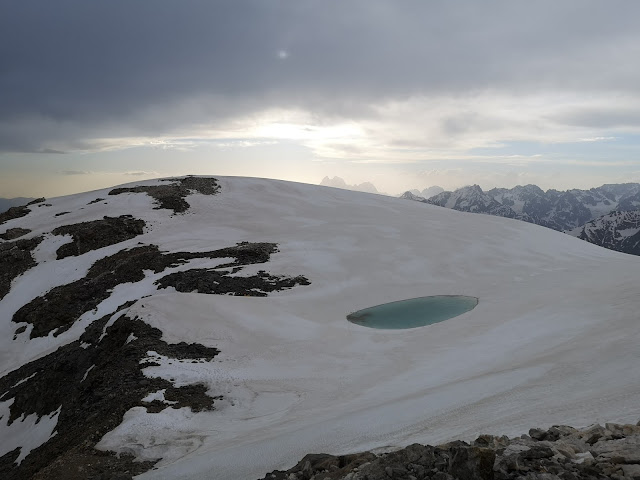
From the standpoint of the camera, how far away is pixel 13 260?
45219 mm

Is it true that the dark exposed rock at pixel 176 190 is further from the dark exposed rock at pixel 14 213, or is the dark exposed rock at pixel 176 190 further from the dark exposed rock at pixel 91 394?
the dark exposed rock at pixel 91 394

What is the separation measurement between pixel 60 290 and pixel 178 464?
1249 inches

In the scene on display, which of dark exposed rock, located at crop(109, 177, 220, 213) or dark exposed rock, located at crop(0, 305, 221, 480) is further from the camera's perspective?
dark exposed rock, located at crop(109, 177, 220, 213)

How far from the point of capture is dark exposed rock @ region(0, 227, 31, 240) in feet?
168

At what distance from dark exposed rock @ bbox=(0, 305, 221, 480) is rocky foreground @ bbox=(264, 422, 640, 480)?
312 inches

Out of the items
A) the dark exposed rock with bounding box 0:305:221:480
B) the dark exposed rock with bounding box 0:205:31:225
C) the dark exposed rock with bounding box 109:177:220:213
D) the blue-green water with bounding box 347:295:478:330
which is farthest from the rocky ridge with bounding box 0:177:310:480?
the dark exposed rock with bounding box 109:177:220:213

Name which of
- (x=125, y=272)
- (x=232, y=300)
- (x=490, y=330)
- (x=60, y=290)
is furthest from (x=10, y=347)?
(x=490, y=330)

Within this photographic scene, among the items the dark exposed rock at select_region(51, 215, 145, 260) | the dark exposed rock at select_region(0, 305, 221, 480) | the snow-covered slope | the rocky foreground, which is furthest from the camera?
the dark exposed rock at select_region(51, 215, 145, 260)

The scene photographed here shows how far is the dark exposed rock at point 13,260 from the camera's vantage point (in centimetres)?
4309

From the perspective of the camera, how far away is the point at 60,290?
39656 mm

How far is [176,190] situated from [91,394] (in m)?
53.7

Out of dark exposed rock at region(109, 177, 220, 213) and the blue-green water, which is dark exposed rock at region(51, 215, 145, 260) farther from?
→ the blue-green water

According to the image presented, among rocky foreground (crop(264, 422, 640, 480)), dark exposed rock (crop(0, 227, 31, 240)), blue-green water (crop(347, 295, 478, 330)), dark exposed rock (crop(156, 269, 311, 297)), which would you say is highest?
rocky foreground (crop(264, 422, 640, 480))

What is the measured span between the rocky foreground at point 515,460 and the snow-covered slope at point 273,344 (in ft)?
6.65
